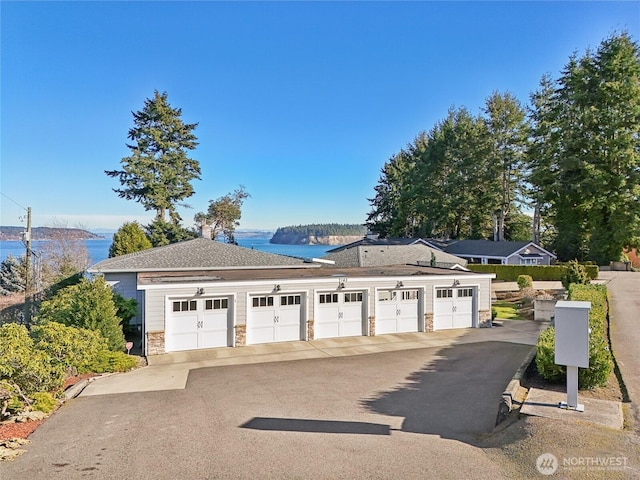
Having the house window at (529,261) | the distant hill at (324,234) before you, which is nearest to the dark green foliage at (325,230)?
the distant hill at (324,234)

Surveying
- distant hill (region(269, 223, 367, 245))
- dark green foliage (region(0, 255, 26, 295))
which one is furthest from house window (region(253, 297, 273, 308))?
distant hill (region(269, 223, 367, 245))

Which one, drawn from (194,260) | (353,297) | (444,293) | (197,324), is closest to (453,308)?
(444,293)

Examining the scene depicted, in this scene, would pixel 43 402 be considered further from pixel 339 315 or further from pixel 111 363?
pixel 339 315

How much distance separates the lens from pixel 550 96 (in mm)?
45875

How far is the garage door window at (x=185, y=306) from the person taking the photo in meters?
14.3

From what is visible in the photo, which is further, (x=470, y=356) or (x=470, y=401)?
(x=470, y=356)

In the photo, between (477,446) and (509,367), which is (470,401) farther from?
(509,367)

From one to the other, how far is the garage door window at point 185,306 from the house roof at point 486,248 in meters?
32.5

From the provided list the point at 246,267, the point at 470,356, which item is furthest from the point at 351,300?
the point at 246,267

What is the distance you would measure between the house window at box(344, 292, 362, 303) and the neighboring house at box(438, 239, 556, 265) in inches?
1061

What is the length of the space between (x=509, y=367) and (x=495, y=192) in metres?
39.3

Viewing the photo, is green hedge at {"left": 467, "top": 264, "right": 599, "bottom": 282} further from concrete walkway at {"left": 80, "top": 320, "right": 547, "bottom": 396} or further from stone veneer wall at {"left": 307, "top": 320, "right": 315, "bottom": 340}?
stone veneer wall at {"left": 307, "top": 320, "right": 315, "bottom": 340}

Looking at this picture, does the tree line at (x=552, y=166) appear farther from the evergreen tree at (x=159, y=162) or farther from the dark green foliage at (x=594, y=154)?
the evergreen tree at (x=159, y=162)

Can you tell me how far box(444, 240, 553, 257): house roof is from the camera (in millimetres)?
39719
